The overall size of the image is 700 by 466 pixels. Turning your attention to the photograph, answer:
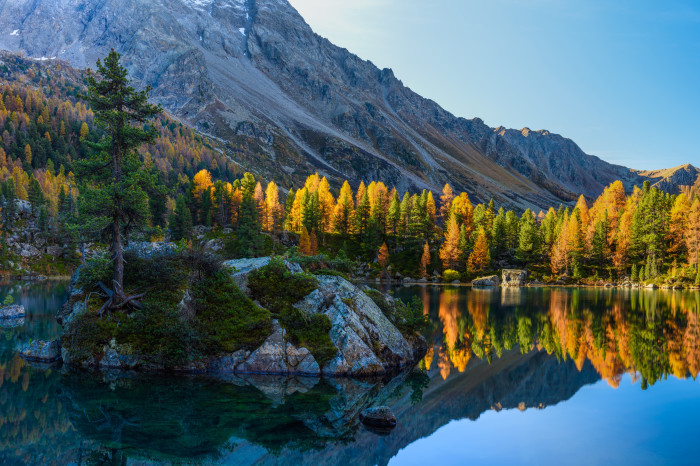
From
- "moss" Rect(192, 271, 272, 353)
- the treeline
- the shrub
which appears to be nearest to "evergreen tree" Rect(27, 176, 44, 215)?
the treeline

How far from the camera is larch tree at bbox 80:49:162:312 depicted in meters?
25.5

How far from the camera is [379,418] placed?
17.8m

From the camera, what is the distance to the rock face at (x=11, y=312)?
146 ft

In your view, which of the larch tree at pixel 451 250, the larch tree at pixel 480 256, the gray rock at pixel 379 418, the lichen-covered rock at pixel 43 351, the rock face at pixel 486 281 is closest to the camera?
the gray rock at pixel 379 418

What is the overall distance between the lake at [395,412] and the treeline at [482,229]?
232 ft

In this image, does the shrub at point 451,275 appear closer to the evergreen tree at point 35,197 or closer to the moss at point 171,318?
the moss at point 171,318

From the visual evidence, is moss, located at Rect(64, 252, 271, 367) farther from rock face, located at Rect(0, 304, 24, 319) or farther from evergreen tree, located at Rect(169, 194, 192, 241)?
evergreen tree, located at Rect(169, 194, 192, 241)

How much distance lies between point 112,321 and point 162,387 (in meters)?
6.14

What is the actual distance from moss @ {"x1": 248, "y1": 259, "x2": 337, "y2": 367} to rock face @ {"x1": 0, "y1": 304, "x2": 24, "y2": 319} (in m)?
31.9

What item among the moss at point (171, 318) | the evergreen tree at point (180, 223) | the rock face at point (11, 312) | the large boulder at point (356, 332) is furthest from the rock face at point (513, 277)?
the rock face at point (11, 312)

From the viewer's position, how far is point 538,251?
110 meters

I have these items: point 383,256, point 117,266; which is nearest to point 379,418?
point 117,266

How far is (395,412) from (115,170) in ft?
68.5

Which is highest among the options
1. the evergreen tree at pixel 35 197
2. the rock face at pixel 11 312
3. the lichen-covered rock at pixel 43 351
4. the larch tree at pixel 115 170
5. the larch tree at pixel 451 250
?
the larch tree at pixel 115 170
